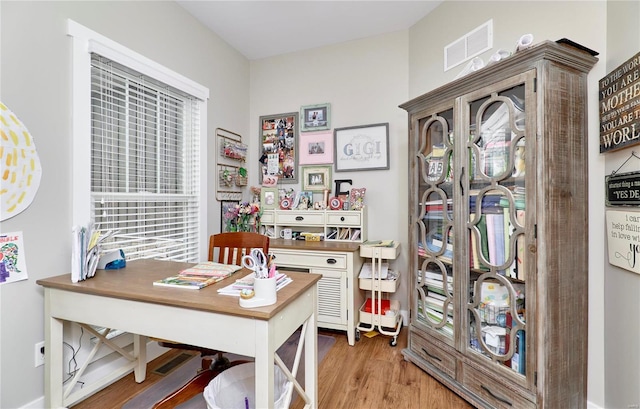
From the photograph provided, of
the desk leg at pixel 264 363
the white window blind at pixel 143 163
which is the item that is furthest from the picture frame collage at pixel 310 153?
the desk leg at pixel 264 363

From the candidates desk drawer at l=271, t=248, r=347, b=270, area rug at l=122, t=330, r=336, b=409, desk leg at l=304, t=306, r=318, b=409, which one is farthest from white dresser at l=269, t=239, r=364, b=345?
desk leg at l=304, t=306, r=318, b=409

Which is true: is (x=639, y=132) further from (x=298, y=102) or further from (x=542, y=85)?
(x=298, y=102)

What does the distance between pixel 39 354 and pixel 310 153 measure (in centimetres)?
248

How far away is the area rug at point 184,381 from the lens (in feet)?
5.54

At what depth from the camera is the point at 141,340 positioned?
6.36ft

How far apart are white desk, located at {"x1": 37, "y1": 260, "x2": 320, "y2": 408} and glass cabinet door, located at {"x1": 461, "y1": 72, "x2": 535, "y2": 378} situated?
98cm

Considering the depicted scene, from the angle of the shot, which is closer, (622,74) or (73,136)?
(622,74)

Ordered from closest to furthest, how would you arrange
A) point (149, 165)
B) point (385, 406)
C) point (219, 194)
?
point (385, 406), point (149, 165), point (219, 194)

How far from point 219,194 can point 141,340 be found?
1394 millimetres

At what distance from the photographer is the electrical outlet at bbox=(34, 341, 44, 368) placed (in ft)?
5.11

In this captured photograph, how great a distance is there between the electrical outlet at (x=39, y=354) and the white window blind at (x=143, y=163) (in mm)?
618

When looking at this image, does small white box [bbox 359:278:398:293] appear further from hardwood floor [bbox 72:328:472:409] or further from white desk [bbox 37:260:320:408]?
white desk [bbox 37:260:320:408]

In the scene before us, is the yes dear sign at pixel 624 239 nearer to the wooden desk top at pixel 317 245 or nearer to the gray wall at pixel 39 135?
the wooden desk top at pixel 317 245

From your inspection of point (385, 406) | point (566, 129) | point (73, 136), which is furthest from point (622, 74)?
point (73, 136)
